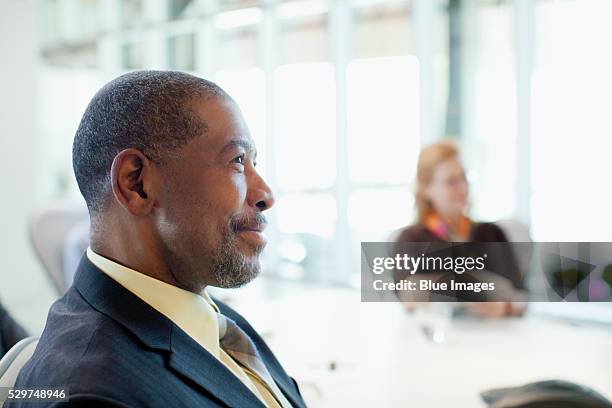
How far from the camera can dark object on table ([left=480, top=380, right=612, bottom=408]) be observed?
41.4 inches

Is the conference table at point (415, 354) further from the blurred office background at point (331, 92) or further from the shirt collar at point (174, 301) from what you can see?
the shirt collar at point (174, 301)

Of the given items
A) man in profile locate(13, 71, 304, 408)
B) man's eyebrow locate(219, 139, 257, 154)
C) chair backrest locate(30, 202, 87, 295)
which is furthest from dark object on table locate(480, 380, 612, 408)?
chair backrest locate(30, 202, 87, 295)

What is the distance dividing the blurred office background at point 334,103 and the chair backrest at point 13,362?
15 centimetres

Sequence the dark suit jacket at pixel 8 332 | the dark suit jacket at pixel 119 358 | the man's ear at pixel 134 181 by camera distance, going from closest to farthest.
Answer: the dark suit jacket at pixel 119 358 < the man's ear at pixel 134 181 < the dark suit jacket at pixel 8 332

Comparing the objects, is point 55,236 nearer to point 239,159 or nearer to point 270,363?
point 270,363

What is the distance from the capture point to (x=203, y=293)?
797mm

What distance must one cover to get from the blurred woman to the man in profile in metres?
0.55

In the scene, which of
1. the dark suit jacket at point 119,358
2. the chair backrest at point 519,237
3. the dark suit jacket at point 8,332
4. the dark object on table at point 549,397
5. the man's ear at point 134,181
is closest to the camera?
the dark suit jacket at point 119,358

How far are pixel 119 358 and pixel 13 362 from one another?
0.76 ft

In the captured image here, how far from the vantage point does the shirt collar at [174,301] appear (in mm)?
710

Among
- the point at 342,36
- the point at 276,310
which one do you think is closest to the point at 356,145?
the point at 342,36

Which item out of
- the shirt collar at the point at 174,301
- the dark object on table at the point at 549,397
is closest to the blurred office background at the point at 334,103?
the dark object on table at the point at 549,397

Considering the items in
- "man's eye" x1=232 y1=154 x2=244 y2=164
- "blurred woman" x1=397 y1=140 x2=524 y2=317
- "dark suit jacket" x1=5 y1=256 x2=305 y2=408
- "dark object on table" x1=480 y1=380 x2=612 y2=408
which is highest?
"man's eye" x1=232 y1=154 x2=244 y2=164

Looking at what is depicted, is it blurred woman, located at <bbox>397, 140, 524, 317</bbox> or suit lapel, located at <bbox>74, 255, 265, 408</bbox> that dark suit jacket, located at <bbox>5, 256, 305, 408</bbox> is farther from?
blurred woman, located at <bbox>397, 140, 524, 317</bbox>
